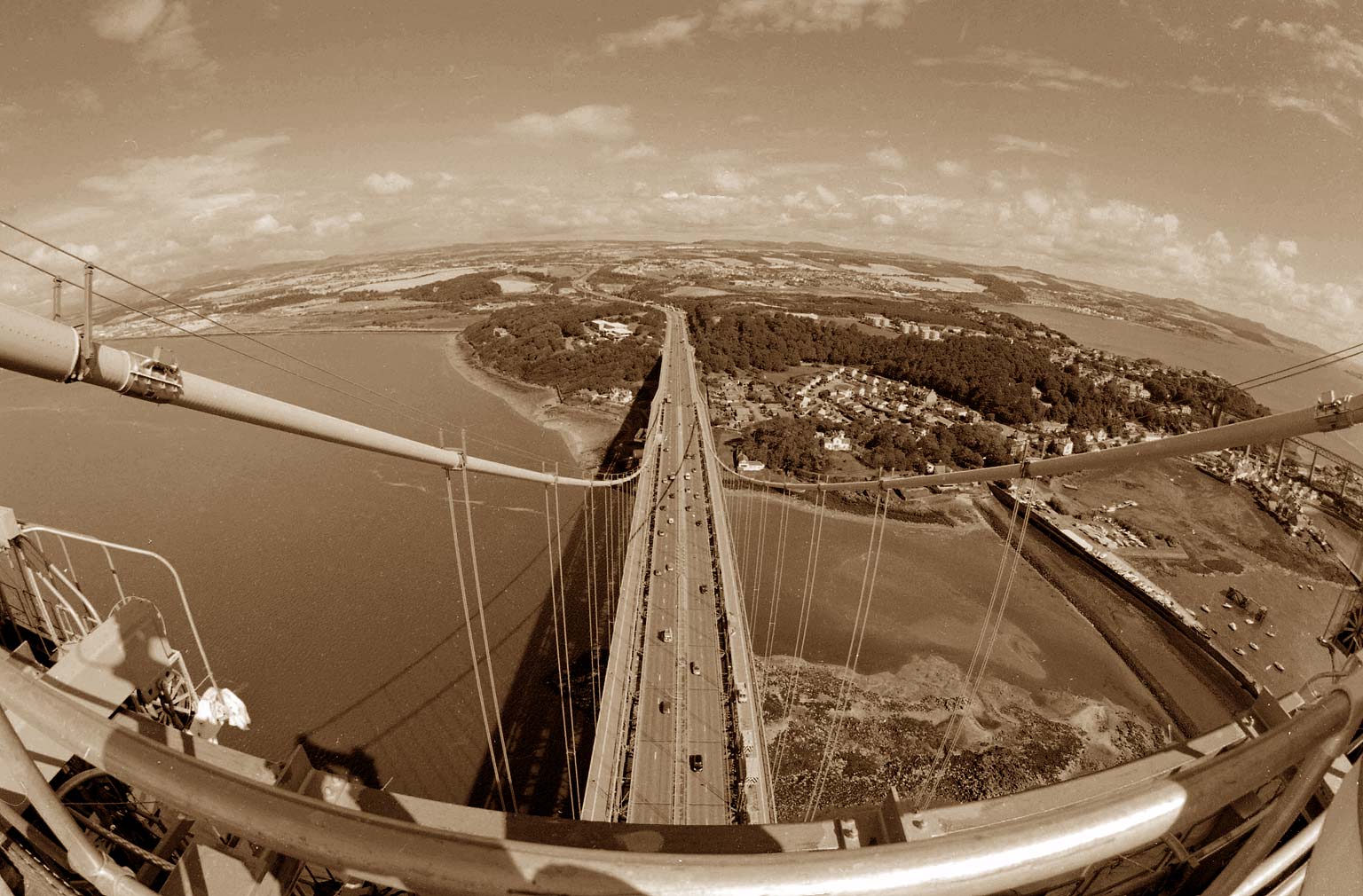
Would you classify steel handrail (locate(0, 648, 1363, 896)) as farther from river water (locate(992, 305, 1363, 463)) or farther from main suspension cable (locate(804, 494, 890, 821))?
river water (locate(992, 305, 1363, 463))

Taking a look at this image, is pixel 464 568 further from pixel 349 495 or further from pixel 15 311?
pixel 15 311

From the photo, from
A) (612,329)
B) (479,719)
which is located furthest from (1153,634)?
(612,329)

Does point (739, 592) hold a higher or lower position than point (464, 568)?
higher

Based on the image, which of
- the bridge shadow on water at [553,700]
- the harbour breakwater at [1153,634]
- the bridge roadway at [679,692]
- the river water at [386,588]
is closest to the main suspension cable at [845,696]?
the river water at [386,588]

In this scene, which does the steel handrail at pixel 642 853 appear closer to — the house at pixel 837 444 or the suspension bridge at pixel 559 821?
the suspension bridge at pixel 559 821

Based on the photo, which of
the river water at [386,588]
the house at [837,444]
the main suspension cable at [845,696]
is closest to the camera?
the main suspension cable at [845,696]

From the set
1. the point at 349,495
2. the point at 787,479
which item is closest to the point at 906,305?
the point at 787,479

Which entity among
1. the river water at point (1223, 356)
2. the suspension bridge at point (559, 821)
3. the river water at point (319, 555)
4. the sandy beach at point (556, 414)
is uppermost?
the suspension bridge at point (559, 821)
